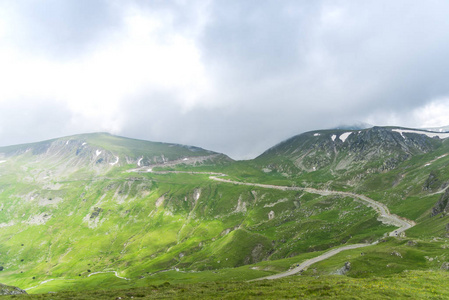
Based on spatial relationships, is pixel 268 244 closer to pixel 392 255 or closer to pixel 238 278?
pixel 238 278

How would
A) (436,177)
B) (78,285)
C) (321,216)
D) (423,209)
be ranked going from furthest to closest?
A: 1. (321,216)
2. (436,177)
3. (78,285)
4. (423,209)

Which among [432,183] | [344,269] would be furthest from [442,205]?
[344,269]

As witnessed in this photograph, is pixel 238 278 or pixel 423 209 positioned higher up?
pixel 423 209

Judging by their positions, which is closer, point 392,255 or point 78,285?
point 392,255

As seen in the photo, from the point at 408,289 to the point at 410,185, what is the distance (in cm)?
20352

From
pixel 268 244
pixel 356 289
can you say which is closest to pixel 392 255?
pixel 356 289

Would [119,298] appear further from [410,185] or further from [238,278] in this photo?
[410,185]

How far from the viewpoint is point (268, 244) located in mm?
160250

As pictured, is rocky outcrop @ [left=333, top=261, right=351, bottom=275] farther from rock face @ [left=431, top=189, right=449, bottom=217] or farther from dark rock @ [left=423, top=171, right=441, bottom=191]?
dark rock @ [left=423, top=171, right=441, bottom=191]

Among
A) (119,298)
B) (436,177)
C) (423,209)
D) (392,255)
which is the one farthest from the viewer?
(436,177)

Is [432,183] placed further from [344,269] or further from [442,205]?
[344,269]

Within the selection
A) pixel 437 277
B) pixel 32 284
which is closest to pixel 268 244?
pixel 437 277

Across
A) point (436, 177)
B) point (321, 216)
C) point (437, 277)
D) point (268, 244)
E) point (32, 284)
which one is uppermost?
point (436, 177)

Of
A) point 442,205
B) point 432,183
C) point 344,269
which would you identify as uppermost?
point 432,183
